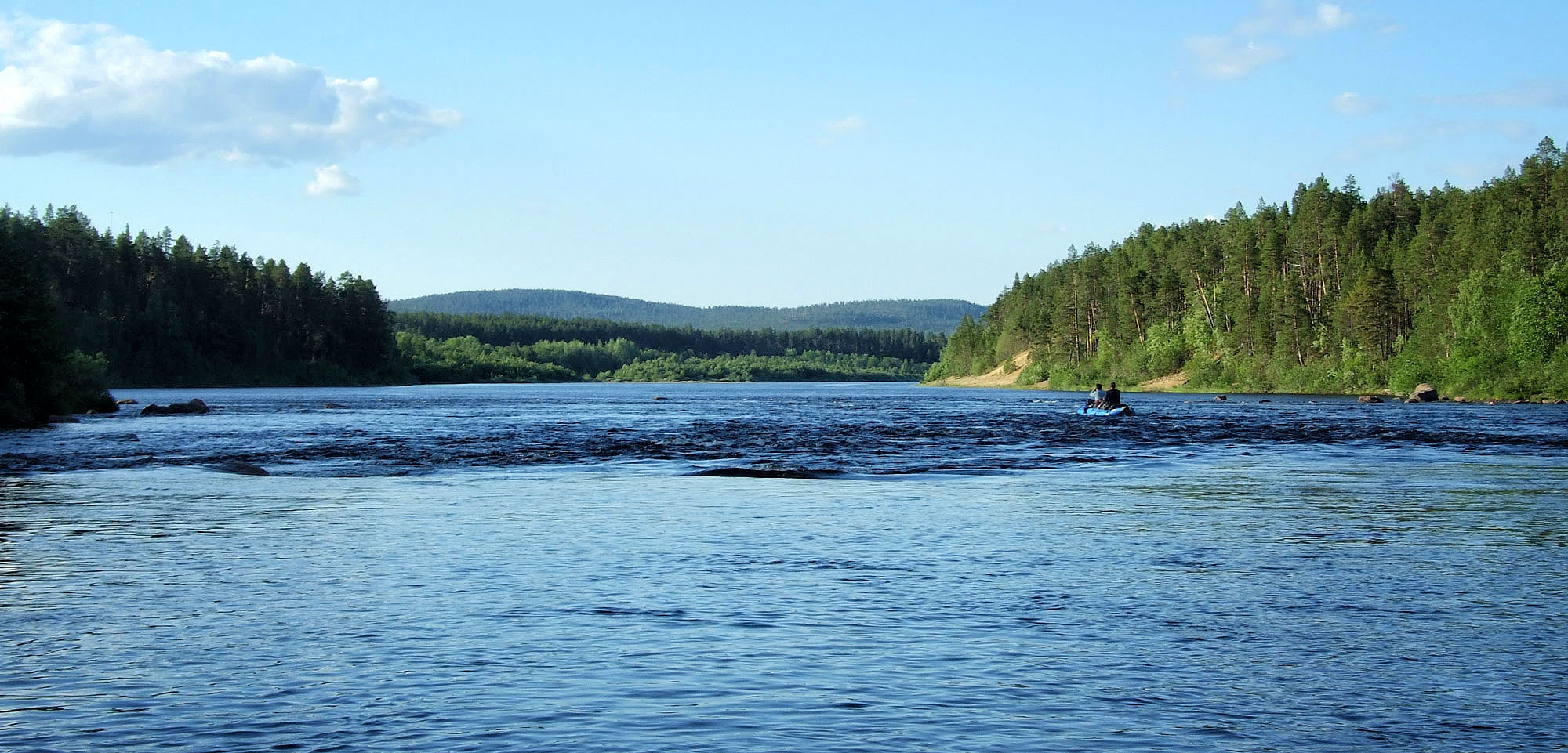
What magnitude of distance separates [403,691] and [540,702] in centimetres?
131

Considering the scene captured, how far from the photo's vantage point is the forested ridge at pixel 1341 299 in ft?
298

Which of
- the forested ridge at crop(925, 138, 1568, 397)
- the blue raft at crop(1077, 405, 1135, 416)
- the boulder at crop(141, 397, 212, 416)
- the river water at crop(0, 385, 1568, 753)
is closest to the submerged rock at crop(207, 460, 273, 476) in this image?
the river water at crop(0, 385, 1568, 753)

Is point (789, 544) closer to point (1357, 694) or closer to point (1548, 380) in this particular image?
point (1357, 694)

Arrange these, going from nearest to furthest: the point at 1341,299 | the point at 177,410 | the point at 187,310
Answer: the point at 177,410, the point at 1341,299, the point at 187,310

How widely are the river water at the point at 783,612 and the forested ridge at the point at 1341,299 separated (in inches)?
2501

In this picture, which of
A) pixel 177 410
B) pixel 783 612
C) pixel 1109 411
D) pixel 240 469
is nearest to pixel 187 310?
pixel 177 410

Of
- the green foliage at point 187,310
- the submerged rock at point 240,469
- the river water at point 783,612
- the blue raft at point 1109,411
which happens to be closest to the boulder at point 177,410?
→ the submerged rock at point 240,469

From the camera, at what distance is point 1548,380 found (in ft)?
279

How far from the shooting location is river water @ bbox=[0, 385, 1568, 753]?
10.2 metres

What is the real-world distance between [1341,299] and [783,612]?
122 m

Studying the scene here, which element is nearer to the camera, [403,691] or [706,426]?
[403,691]

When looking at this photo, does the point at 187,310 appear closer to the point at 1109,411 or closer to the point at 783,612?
the point at 1109,411

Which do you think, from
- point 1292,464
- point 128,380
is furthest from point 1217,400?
point 128,380

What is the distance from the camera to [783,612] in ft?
48.8
